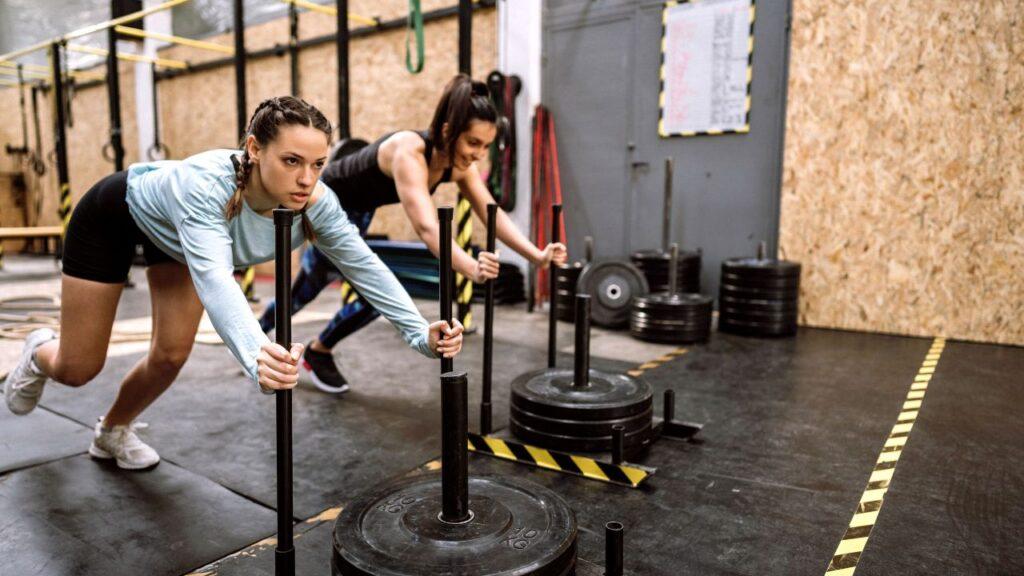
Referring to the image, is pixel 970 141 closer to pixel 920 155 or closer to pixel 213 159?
pixel 920 155

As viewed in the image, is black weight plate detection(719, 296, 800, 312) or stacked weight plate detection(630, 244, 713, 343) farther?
black weight plate detection(719, 296, 800, 312)

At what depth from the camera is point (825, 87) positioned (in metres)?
4.37

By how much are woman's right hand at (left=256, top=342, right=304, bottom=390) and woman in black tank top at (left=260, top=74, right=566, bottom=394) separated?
80cm

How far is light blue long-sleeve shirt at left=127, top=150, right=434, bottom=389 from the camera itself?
4.14 feet

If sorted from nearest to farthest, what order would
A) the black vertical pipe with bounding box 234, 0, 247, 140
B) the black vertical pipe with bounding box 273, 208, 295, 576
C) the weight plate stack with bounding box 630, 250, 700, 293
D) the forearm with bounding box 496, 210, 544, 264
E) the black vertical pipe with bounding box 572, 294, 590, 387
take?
the black vertical pipe with bounding box 273, 208, 295, 576
the black vertical pipe with bounding box 572, 294, 590, 387
the forearm with bounding box 496, 210, 544, 264
the weight plate stack with bounding box 630, 250, 700, 293
the black vertical pipe with bounding box 234, 0, 247, 140

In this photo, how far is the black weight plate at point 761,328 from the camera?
4277 mm

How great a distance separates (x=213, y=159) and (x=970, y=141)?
4.36m

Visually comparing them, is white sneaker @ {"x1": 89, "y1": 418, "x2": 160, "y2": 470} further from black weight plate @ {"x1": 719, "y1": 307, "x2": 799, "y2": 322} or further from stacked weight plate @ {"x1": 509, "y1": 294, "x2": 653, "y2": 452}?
black weight plate @ {"x1": 719, "y1": 307, "x2": 799, "y2": 322}

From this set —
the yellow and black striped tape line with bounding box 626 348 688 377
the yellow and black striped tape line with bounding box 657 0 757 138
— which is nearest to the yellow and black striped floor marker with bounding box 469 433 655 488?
the yellow and black striped tape line with bounding box 626 348 688 377

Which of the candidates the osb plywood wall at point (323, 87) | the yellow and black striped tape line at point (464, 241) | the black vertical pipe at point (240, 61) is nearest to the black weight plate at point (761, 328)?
the yellow and black striped tape line at point (464, 241)

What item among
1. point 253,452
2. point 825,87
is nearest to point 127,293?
point 253,452

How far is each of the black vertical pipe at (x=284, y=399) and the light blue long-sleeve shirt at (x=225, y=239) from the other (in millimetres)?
84

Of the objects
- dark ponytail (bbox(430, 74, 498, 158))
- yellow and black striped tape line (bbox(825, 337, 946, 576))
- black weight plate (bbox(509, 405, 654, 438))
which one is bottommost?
yellow and black striped tape line (bbox(825, 337, 946, 576))

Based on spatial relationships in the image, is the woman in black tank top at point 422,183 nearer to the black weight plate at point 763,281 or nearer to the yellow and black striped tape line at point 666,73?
the black weight plate at point 763,281
